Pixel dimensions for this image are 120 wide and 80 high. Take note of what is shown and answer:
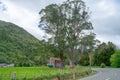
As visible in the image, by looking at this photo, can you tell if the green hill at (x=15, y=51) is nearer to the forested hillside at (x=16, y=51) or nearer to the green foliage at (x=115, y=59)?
the forested hillside at (x=16, y=51)

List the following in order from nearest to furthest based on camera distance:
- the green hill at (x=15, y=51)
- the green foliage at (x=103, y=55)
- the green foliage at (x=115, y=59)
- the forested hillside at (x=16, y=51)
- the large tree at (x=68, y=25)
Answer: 1. the large tree at (x=68, y=25)
2. the forested hillside at (x=16, y=51)
3. the green hill at (x=15, y=51)
4. the green foliage at (x=115, y=59)
5. the green foliage at (x=103, y=55)

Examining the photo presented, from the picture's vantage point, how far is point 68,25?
67.5 m

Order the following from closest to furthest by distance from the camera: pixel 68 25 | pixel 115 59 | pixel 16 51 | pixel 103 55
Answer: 1. pixel 68 25
2. pixel 16 51
3. pixel 115 59
4. pixel 103 55

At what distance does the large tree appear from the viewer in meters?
66.8

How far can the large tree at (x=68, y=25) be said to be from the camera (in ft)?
219

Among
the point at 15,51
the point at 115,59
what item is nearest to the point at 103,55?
the point at 115,59

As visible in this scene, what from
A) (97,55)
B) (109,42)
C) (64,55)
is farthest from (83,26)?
(109,42)

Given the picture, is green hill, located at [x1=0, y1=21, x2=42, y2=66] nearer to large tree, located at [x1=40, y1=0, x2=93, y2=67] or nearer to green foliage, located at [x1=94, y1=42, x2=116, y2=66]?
large tree, located at [x1=40, y1=0, x2=93, y2=67]

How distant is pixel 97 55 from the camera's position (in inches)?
4707

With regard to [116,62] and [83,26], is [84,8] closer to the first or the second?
[83,26]

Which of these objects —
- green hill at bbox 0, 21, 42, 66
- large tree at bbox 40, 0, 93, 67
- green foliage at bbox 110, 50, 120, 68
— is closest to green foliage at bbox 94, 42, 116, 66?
green foliage at bbox 110, 50, 120, 68

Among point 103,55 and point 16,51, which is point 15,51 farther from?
point 103,55

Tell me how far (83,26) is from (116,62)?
50234 mm

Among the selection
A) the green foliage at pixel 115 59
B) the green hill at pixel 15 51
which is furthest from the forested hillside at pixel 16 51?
the green foliage at pixel 115 59
